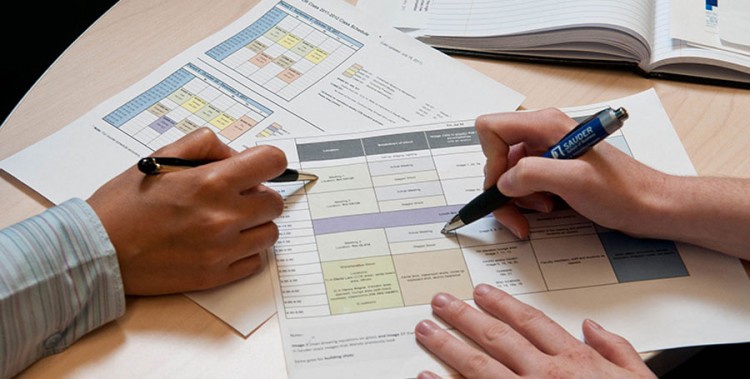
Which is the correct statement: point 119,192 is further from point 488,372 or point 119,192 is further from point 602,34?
point 602,34

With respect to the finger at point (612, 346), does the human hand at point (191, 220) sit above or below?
above

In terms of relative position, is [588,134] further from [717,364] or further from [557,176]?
[717,364]

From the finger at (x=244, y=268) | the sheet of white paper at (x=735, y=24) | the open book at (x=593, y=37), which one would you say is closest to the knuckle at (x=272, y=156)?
the finger at (x=244, y=268)

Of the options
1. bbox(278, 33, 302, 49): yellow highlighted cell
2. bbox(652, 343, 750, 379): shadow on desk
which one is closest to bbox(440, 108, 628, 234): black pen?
bbox(278, 33, 302, 49): yellow highlighted cell

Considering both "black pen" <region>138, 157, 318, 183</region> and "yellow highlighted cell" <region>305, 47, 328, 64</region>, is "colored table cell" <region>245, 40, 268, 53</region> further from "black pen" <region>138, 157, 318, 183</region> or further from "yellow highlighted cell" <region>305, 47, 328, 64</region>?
"black pen" <region>138, 157, 318, 183</region>

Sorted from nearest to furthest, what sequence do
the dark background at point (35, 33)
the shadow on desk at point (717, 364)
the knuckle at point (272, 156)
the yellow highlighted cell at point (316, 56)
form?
the knuckle at point (272, 156)
the yellow highlighted cell at point (316, 56)
the shadow on desk at point (717, 364)
the dark background at point (35, 33)

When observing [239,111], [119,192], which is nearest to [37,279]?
[119,192]

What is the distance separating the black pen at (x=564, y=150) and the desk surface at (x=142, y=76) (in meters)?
0.19

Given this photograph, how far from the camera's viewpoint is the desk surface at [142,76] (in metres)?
0.77

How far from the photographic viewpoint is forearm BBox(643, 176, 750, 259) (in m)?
0.86

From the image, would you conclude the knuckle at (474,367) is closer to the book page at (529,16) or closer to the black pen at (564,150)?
the black pen at (564,150)

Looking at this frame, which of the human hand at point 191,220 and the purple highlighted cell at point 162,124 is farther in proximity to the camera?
the purple highlighted cell at point 162,124

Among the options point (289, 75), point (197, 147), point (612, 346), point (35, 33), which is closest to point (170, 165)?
point (197, 147)

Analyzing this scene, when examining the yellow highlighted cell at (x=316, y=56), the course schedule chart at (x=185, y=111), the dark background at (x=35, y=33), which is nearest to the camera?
the course schedule chart at (x=185, y=111)
